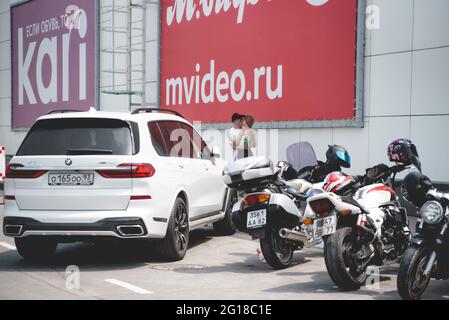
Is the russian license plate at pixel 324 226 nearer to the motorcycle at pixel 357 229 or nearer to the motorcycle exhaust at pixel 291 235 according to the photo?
the motorcycle at pixel 357 229

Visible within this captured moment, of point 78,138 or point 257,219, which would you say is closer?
point 257,219

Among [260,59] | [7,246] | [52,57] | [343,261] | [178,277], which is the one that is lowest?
[7,246]

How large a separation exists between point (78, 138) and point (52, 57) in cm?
1747

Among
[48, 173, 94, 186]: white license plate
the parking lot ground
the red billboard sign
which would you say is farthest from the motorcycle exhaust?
the red billboard sign

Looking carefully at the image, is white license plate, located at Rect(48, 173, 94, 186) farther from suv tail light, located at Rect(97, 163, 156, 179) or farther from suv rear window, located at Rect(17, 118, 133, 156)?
suv rear window, located at Rect(17, 118, 133, 156)

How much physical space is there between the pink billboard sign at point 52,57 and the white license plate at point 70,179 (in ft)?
48.0

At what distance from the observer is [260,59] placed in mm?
15648

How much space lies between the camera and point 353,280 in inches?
269

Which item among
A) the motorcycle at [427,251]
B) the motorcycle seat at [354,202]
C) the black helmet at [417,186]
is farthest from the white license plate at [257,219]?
the motorcycle at [427,251]

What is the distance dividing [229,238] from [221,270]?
2.73m

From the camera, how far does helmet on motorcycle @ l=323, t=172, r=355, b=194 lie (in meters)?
7.96

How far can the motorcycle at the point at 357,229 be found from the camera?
6789 mm

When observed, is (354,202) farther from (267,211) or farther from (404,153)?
(404,153)

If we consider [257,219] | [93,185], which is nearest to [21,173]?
[93,185]
